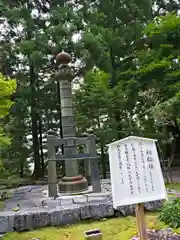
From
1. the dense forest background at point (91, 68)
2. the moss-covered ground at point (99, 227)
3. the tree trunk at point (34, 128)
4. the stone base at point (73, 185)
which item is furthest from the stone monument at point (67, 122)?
the tree trunk at point (34, 128)

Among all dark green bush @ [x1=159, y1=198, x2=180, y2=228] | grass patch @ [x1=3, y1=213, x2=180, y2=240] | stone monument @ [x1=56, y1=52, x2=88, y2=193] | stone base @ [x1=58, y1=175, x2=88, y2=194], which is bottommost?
grass patch @ [x1=3, y1=213, x2=180, y2=240]

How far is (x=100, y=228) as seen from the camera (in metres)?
4.24

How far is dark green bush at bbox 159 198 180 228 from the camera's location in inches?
155

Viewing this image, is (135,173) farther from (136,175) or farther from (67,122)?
(67,122)

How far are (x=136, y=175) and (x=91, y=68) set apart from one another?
255 inches

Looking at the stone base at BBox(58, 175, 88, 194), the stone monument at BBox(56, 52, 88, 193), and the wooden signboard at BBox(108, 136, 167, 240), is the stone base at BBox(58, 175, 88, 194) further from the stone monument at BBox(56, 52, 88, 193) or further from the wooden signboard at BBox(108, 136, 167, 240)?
the wooden signboard at BBox(108, 136, 167, 240)

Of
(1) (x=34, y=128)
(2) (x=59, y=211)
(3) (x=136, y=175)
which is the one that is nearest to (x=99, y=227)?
(2) (x=59, y=211)

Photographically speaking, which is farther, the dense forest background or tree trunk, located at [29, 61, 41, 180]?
tree trunk, located at [29, 61, 41, 180]

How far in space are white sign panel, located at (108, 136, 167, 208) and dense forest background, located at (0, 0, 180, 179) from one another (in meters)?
4.49

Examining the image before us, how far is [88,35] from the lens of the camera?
831 centimetres

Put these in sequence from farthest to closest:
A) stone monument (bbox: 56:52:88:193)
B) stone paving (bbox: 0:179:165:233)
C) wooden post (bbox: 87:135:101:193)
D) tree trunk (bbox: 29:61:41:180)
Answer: tree trunk (bbox: 29:61:41:180)
stone monument (bbox: 56:52:88:193)
wooden post (bbox: 87:135:101:193)
stone paving (bbox: 0:179:165:233)

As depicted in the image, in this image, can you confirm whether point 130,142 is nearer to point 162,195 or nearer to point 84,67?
point 162,195

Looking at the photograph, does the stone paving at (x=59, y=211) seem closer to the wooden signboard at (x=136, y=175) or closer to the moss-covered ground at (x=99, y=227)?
the moss-covered ground at (x=99, y=227)

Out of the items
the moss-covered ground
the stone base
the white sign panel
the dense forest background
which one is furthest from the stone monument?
the white sign panel
